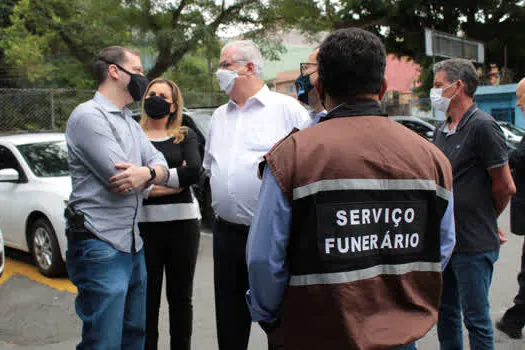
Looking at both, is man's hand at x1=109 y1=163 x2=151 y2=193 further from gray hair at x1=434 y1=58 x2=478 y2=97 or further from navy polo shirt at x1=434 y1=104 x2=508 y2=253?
gray hair at x1=434 y1=58 x2=478 y2=97

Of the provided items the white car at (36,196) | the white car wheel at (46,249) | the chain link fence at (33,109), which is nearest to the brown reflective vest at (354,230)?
the white car at (36,196)

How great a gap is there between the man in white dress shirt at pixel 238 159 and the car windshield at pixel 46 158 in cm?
395

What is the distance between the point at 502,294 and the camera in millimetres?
5102

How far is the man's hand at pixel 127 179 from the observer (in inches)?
103

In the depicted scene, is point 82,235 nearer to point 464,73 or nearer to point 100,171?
point 100,171

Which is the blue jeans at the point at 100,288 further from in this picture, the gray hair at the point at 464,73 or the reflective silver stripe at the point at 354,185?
the gray hair at the point at 464,73

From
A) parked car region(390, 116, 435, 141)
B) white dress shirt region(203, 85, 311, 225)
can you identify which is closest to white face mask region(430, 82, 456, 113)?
white dress shirt region(203, 85, 311, 225)

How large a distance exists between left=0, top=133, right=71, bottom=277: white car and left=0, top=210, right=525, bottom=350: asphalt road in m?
0.32

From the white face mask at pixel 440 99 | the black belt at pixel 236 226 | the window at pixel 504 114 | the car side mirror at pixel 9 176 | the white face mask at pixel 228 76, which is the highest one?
the white face mask at pixel 228 76

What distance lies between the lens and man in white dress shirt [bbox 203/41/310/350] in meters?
2.94

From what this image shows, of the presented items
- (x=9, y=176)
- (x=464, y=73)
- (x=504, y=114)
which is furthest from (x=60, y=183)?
(x=504, y=114)

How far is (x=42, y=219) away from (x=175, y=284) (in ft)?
10.7

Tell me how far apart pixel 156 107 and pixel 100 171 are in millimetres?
1214

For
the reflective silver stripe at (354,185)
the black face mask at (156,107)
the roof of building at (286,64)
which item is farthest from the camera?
the roof of building at (286,64)
